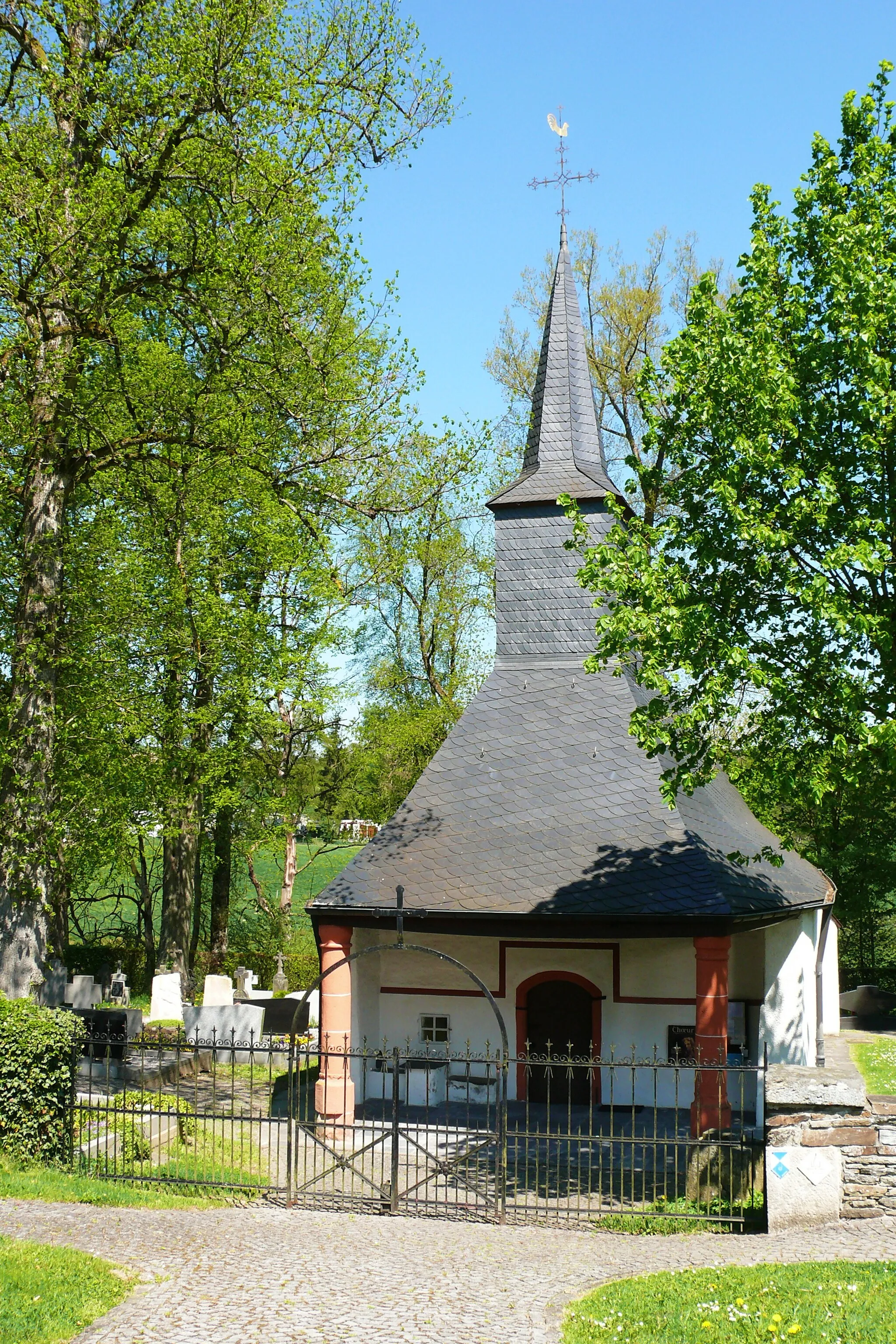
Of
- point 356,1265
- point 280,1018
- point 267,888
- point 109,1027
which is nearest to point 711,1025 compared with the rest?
point 356,1265

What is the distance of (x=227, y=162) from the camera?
14.7m

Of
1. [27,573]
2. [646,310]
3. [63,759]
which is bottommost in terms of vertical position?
[63,759]

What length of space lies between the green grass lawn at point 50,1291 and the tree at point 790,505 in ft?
20.7

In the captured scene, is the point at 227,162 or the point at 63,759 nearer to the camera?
the point at 227,162

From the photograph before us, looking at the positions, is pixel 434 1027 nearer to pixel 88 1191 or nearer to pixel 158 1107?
pixel 158 1107

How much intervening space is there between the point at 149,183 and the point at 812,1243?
1362 cm

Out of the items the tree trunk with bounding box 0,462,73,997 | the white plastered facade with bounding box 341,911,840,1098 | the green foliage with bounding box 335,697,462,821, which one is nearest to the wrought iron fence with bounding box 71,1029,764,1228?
the white plastered facade with bounding box 341,911,840,1098

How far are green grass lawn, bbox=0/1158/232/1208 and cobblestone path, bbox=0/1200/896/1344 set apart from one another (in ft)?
0.69

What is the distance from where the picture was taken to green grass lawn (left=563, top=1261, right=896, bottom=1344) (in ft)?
21.5

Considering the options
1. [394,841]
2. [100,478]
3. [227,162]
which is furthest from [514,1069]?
[227,162]

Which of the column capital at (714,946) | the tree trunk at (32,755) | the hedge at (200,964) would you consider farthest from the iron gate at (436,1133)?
the hedge at (200,964)

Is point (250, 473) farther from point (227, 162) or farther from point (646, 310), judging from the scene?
point (646, 310)

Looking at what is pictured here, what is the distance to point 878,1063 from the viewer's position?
2006 cm

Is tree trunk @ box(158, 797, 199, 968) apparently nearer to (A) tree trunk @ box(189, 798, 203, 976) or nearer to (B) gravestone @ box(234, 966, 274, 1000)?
(A) tree trunk @ box(189, 798, 203, 976)
